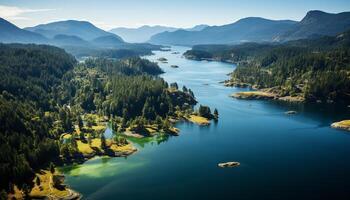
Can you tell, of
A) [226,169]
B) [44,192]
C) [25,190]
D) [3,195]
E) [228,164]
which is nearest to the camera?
[3,195]

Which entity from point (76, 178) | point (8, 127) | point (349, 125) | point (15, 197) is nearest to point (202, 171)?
point (76, 178)

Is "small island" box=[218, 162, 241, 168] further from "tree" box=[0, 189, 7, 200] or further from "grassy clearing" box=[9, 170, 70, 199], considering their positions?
"tree" box=[0, 189, 7, 200]

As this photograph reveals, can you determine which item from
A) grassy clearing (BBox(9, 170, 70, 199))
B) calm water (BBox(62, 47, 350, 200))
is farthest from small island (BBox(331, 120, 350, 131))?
grassy clearing (BBox(9, 170, 70, 199))

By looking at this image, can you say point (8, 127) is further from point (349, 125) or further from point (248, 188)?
point (349, 125)

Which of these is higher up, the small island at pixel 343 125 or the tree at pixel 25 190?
the small island at pixel 343 125

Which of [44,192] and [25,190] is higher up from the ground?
[25,190]

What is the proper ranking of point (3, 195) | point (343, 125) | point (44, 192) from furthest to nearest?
point (343, 125) < point (44, 192) < point (3, 195)

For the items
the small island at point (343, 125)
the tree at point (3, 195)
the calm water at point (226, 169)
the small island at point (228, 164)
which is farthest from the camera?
the small island at point (343, 125)

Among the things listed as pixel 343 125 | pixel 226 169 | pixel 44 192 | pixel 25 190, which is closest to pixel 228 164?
pixel 226 169

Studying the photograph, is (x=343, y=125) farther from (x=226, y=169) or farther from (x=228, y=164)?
(x=226, y=169)

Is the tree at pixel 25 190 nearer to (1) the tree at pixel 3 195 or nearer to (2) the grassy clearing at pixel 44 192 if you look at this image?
(2) the grassy clearing at pixel 44 192

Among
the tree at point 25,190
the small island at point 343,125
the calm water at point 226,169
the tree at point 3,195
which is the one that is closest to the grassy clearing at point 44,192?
the tree at point 25,190

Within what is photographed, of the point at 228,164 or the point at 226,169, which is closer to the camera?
the point at 226,169
